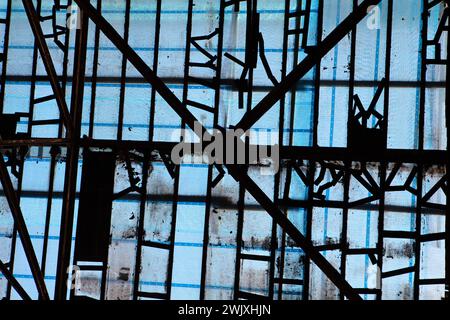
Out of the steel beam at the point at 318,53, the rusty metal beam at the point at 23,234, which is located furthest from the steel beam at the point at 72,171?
the steel beam at the point at 318,53

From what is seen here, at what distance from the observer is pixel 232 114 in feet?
33.4

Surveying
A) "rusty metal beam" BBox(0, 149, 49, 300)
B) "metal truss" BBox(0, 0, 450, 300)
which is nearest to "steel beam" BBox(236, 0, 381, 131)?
"metal truss" BBox(0, 0, 450, 300)

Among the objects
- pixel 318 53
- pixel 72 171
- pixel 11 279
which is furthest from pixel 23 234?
pixel 318 53

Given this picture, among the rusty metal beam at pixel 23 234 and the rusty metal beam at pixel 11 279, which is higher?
the rusty metal beam at pixel 23 234

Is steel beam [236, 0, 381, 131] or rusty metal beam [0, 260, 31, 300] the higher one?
steel beam [236, 0, 381, 131]

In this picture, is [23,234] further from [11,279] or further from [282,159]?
[282,159]

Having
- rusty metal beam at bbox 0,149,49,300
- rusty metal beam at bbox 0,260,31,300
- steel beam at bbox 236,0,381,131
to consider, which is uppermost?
steel beam at bbox 236,0,381,131

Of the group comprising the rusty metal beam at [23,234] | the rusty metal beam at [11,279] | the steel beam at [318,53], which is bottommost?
the rusty metal beam at [11,279]

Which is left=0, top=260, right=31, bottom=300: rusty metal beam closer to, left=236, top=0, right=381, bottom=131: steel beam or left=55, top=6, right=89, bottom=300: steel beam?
left=55, top=6, right=89, bottom=300: steel beam

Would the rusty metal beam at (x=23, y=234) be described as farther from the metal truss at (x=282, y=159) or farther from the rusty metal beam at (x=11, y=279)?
the rusty metal beam at (x=11, y=279)

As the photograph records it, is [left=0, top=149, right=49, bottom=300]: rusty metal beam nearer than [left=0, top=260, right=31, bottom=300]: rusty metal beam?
Yes

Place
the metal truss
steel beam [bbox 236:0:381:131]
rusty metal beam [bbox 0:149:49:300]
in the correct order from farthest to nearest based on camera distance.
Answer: the metal truss
rusty metal beam [bbox 0:149:49:300]
steel beam [bbox 236:0:381:131]

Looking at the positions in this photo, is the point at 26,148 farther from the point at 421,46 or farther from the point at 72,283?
the point at 421,46
